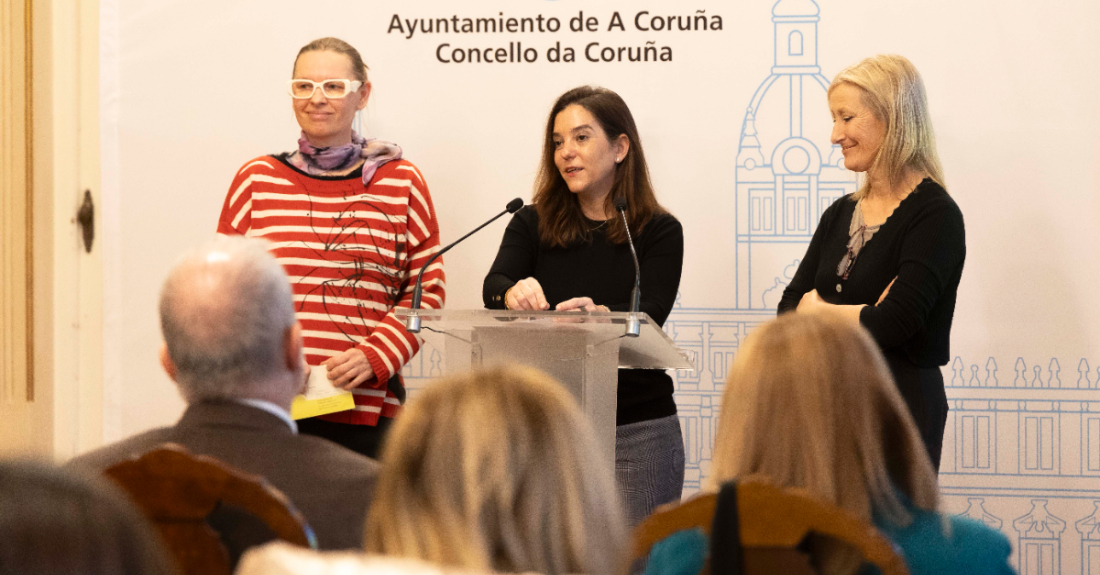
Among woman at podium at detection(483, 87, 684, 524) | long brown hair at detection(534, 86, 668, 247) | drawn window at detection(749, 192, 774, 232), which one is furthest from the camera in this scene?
drawn window at detection(749, 192, 774, 232)

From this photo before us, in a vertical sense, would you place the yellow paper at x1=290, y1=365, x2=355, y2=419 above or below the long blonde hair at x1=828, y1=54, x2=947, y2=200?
below

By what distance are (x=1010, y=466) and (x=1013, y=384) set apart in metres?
0.31

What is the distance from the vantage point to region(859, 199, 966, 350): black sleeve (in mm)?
2996

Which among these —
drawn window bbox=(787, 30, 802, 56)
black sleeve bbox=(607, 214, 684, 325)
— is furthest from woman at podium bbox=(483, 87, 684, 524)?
drawn window bbox=(787, 30, 802, 56)

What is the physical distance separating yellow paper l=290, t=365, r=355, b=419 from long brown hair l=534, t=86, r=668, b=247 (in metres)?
0.77

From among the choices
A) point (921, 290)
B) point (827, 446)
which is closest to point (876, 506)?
point (827, 446)

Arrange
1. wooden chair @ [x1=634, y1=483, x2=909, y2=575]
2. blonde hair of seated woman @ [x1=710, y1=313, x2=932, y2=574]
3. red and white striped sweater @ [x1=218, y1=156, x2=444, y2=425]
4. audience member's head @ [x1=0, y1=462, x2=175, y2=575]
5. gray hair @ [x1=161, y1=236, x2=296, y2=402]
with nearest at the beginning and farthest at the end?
1. audience member's head @ [x1=0, y1=462, x2=175, y2=575]
2. wooden chair @ [x1=634, y1=483, x2=909, y2=575]
3. blonde hair of seated woman @ [x1=710, y1=313, x2=932, y2=574]
4. gray hair @ [x1=161, y1=236, x2=296, y2=402]
5. red and white striped sweater @ [x1=218, y1=156, x2=444, y2=425]

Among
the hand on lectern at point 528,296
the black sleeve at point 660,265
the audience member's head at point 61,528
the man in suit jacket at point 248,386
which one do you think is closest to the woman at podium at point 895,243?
the black sleeve at point 660,265

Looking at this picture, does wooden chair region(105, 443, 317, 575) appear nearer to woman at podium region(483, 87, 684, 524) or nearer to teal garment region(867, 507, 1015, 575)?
teal garment region(867, 507, 1015, 575)

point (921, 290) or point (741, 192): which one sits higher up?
point (741, 192)

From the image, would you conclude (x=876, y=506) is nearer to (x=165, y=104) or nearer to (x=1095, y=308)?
(x=1095, y=308)

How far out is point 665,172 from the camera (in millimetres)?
4301

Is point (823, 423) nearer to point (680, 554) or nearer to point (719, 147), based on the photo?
point (680, 554)

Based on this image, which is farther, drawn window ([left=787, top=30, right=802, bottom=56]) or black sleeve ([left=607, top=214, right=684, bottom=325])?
drawn window ([left=787, top=30, right=802, bottom=56])
